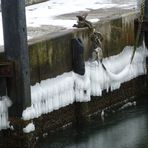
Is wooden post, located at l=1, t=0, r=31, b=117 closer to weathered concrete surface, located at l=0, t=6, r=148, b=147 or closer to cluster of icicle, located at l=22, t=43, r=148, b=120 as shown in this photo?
cluster of icicle, located at l=22, t=43, r=148, b=120

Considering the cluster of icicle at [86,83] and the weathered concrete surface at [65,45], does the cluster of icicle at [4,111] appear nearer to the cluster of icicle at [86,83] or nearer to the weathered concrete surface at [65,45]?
the cluster of icicle at [86,83]

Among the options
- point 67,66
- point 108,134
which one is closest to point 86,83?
point 67,66

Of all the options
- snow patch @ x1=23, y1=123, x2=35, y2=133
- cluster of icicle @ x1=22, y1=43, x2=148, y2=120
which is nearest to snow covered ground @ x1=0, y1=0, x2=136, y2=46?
cluster of icicle @ x1=22, y1=43, x2=148, y2=120

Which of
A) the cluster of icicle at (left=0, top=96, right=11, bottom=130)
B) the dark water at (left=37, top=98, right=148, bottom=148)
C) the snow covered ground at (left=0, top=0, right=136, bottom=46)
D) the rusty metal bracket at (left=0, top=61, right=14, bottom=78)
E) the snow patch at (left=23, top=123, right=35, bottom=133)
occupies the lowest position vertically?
the dark water at (left=37, top=98, right=148, bottom=148)

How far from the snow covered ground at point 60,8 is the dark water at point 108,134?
228cm

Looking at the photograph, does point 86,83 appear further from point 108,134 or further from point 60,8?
point 60,8

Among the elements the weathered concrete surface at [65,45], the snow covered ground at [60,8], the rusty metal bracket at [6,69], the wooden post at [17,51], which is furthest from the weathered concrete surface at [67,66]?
the snow covered ground at [60,8]

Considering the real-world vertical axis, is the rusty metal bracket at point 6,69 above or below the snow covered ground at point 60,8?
below

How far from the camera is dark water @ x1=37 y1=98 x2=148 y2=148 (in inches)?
395

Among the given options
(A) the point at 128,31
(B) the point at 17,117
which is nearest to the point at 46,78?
(B) the point at 17,117

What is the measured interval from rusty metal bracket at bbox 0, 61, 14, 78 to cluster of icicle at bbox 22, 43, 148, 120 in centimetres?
71

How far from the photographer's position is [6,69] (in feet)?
29.4

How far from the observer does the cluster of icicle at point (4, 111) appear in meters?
9.15

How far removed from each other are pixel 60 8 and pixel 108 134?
4.87m
